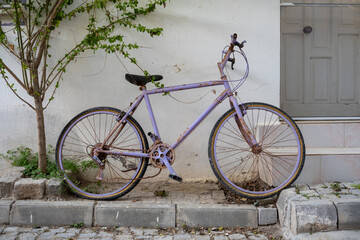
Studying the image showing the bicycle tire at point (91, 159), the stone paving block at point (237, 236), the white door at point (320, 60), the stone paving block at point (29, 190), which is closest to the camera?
the stone paving block at point (237, 236)

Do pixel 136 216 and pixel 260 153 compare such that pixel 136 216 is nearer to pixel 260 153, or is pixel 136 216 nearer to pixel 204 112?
pixel 204 112

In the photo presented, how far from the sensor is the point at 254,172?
5.47m

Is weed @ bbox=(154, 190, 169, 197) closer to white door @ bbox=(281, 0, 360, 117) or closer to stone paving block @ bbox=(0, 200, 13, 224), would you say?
stone paving block @ bbox=(0, 200, 13, 224)

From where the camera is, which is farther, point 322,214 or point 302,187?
point 302,187

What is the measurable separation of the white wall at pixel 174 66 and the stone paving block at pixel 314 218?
1.59 m

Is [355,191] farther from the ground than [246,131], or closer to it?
closer to it

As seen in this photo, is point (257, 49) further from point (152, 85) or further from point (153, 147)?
point (153, 147)

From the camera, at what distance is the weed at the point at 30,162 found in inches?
196

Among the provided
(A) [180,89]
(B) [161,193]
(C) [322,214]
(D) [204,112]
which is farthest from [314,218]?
(A) [180,89]

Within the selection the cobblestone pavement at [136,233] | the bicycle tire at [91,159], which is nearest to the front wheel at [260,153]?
the cobblestone pavement at [136,233]

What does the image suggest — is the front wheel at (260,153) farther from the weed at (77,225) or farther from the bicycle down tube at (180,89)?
the weed at (77,225)

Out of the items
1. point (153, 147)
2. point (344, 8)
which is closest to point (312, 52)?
point (344, 8)

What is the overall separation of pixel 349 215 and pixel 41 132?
10.5 feet

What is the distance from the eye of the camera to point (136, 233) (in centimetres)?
446
